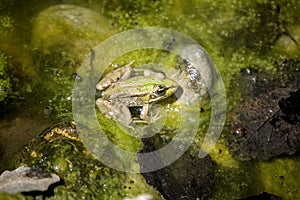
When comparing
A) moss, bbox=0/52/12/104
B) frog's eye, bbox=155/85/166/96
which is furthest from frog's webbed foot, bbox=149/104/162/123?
moss, bbox=0/52/12/104

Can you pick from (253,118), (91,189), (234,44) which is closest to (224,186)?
(253,118)

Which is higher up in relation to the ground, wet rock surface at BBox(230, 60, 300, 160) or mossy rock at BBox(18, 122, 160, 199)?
mossy rock at BBox(18, 122, 160, 199)

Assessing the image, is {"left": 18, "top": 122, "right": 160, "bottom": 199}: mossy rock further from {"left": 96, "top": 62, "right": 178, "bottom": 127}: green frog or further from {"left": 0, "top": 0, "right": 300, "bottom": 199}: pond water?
{"left": 96, "top": 62, "right": 178, "bottom": 127}: green frog

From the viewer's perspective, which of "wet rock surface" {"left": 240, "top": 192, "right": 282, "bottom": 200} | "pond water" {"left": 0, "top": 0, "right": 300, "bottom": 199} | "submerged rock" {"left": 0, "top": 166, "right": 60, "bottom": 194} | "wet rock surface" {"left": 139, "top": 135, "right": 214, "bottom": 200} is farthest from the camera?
"pond water" {"left": 0, "top": 0, "right": 300, "bottom": 199}

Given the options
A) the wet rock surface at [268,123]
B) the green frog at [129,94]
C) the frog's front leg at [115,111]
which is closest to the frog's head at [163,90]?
the green frog at [129,94]

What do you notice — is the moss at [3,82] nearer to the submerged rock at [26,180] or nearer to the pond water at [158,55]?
the pond water at [158,55]

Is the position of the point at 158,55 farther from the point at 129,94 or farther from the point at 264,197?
the point at 264,197
